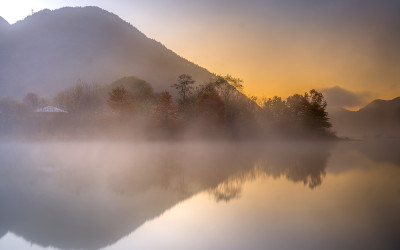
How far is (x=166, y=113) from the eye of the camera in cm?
4422

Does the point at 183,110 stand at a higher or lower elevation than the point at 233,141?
higher

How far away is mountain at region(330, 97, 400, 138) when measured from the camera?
12938 cm

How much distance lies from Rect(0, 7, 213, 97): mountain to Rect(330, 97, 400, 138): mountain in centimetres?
7520

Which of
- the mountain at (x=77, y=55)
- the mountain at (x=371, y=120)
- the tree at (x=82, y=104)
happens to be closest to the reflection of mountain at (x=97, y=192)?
the tree at (x=82, y=104)

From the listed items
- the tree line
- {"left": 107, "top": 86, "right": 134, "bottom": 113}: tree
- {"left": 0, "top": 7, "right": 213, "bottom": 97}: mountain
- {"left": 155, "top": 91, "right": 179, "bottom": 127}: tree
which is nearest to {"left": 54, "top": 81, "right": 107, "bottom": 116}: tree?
the tree line

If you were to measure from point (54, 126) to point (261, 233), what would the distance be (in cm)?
4089

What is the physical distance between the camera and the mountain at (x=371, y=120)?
129375mm

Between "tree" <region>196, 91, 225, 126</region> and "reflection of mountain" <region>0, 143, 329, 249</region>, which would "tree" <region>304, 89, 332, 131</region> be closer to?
"tree" <region>196, 91, 225, 126</region>

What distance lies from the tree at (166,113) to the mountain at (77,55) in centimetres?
6348

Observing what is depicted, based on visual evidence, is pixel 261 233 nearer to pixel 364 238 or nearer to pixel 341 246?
pixel 341 246

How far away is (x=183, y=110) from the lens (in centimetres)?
5272

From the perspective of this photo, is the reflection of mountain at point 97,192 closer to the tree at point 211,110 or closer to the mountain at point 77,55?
the tree at point 211,110

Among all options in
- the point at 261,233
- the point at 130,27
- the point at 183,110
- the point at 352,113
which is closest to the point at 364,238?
the point at 261,233

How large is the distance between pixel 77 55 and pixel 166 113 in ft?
290
